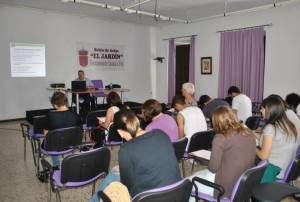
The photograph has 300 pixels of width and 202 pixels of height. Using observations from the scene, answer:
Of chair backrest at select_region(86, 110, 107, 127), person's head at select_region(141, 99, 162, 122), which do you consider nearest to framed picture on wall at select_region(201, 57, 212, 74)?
chair backrest at select_region(86, 110, 107, 127)

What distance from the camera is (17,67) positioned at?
24.2 feet

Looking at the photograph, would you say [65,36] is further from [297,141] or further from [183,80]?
[297,141]

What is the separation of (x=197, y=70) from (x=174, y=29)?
1861 millimetres

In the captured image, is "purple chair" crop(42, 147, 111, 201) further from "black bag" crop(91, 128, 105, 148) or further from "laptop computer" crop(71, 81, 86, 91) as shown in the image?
"laptop computer" crop(71, 81, 86, 91)

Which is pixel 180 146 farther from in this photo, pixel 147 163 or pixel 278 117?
pixel 147 163

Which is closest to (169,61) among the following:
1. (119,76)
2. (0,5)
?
(119,76)

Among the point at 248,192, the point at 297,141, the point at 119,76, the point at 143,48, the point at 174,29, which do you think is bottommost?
the point at 248,192

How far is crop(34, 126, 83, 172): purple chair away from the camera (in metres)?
3.05

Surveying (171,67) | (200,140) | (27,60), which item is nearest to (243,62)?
(171,67)

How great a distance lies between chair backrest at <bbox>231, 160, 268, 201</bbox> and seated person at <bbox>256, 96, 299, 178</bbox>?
14.2 inches

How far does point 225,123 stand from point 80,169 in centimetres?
126

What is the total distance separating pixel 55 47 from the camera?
795cm

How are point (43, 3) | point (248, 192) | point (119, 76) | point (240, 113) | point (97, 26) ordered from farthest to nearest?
point (119, 76)
point (97, 26)
point (43, 3)
point (240, 113)
point (248, 192)

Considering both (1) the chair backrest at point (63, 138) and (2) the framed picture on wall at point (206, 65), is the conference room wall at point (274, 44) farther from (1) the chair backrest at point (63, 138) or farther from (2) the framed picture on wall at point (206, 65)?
(1) the chair backrest at point (63, 138)
